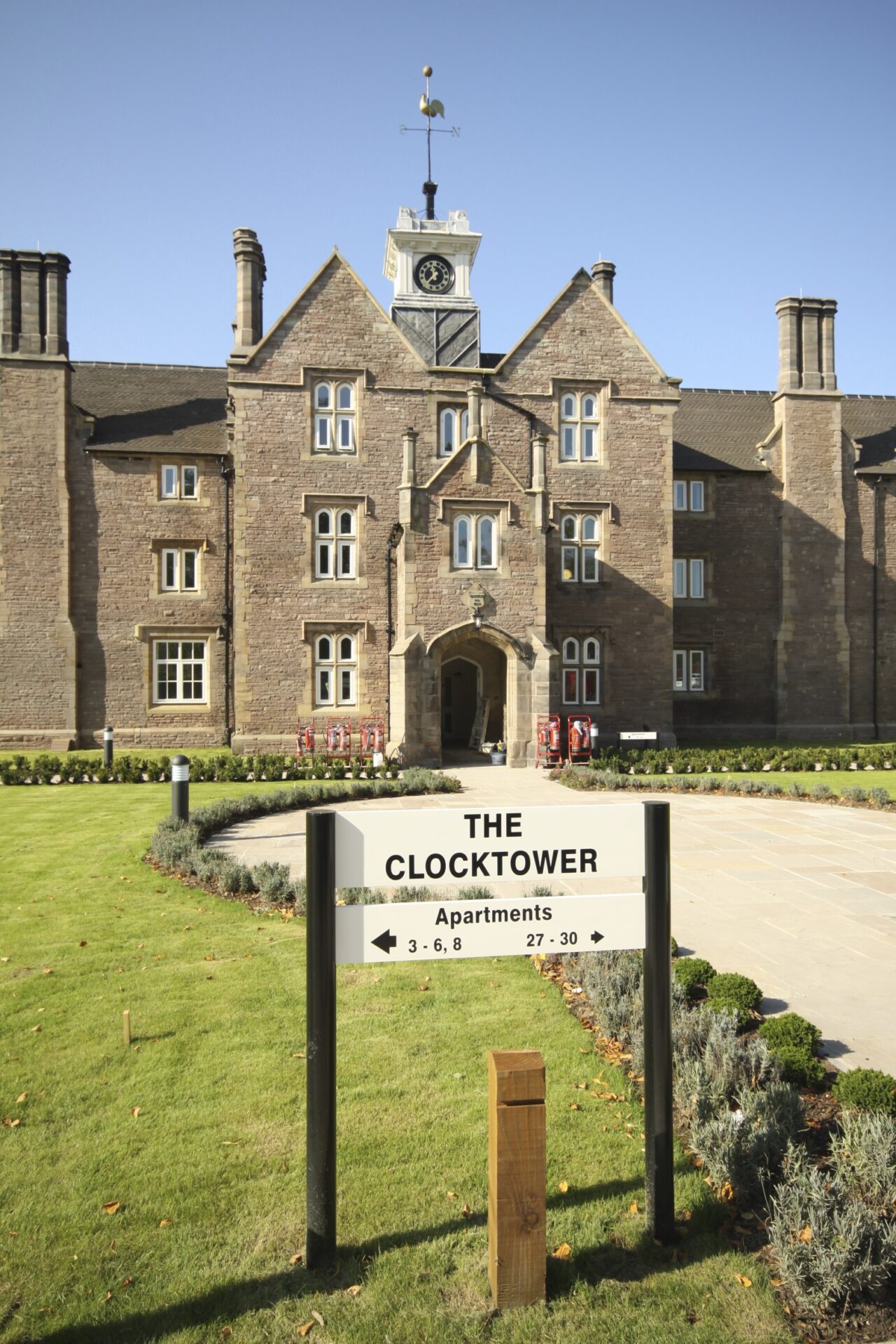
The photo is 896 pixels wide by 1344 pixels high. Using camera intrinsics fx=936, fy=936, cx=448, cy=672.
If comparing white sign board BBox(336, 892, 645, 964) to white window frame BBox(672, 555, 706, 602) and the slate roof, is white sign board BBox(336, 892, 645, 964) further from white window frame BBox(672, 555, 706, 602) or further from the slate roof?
white window frame BBox(672, 555, 706, 602)

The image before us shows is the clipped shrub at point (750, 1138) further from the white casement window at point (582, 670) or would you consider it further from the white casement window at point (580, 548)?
the white casement window at point (580, 548)

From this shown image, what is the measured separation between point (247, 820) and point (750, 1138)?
11.0 m

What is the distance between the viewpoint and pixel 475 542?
23062mm

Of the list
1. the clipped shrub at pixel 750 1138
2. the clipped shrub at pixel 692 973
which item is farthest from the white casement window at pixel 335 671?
the clipped shrub at pixel 750 1138

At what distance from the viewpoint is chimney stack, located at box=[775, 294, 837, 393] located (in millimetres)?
28828

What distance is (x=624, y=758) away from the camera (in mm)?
21656

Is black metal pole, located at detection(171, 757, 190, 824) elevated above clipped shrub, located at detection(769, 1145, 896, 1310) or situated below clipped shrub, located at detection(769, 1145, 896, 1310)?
above

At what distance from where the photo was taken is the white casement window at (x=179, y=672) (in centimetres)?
2655

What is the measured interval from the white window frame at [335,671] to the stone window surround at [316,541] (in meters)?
1.33

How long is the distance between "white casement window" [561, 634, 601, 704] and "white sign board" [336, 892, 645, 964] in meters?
22.6

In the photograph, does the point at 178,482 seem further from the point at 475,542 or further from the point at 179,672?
the point at 475,542

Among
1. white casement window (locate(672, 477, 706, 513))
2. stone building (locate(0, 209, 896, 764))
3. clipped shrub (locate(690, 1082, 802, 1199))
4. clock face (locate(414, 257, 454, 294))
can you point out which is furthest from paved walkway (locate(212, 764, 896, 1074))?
clock face (locate(414, 257, 454, 294))

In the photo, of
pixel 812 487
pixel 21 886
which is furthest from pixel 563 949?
pixel 812 487

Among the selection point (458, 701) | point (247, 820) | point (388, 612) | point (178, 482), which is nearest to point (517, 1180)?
point (247, 820)
